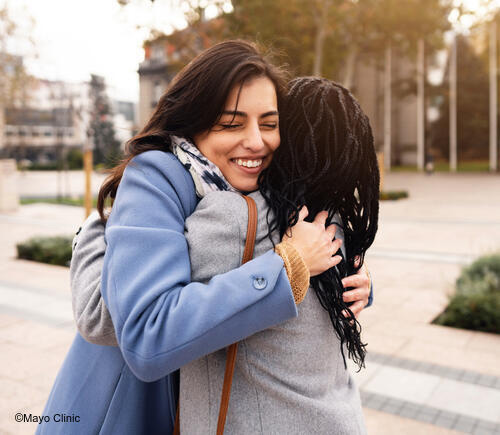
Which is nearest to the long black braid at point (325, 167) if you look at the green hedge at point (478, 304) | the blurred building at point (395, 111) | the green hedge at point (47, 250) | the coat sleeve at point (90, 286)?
the coat sleeve at point (90, 286)

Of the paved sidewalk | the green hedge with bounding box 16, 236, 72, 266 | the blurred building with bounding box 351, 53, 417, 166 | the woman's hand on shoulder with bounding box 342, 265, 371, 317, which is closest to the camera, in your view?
the woman's hand on shoulder with bounding box 342, 265, 371, 317

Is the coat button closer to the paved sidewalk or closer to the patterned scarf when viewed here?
the patterned scarf

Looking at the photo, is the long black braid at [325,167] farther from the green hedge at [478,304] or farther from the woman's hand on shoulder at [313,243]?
the green hedge at [478,304]

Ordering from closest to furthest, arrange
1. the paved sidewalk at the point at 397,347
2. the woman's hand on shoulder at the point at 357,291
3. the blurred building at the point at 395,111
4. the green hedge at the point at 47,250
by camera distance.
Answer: the woman's hand on shoulder at the point at 357,291 → the paved sidewalk at the point at 397,347 → the green hedge at the point at 47,250 → the blurred building at the point at 395,111

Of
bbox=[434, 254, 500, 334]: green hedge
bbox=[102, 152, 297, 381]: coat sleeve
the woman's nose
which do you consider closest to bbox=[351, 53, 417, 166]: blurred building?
bbox=[434, 254, 500, 334]: green hedge

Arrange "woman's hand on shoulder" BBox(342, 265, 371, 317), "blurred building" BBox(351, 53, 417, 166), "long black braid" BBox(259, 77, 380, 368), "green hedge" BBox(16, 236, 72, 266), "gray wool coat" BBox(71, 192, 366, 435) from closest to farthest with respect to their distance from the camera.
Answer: "gray wool coat" BBox(71, 192, 366, 435), "long black braid" BBox(259, 77, 380, 368), "woman's hand on shoulder" BBox(342, 265, 371, 317), "green hedge" BBox(16, 236, 72, 266), "blurred building" BBox(351, 53, 417, 166)

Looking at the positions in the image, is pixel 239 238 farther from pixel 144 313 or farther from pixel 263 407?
pixel 263 407

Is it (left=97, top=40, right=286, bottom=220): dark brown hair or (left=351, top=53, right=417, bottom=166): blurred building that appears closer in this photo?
(left=97, top=40, right=286, bottom=220): dark brown hair

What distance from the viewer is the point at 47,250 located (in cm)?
833

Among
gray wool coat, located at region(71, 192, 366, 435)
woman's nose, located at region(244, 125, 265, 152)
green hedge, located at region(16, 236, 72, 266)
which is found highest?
woman's nose, located at region(244, 125, 265, 152)

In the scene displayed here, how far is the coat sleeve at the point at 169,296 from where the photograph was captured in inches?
39.5

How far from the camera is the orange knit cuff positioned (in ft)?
3.69

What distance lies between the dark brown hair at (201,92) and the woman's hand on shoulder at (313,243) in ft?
1.10

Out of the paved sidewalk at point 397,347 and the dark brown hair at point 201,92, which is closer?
the dark brown hair at point 201,92
